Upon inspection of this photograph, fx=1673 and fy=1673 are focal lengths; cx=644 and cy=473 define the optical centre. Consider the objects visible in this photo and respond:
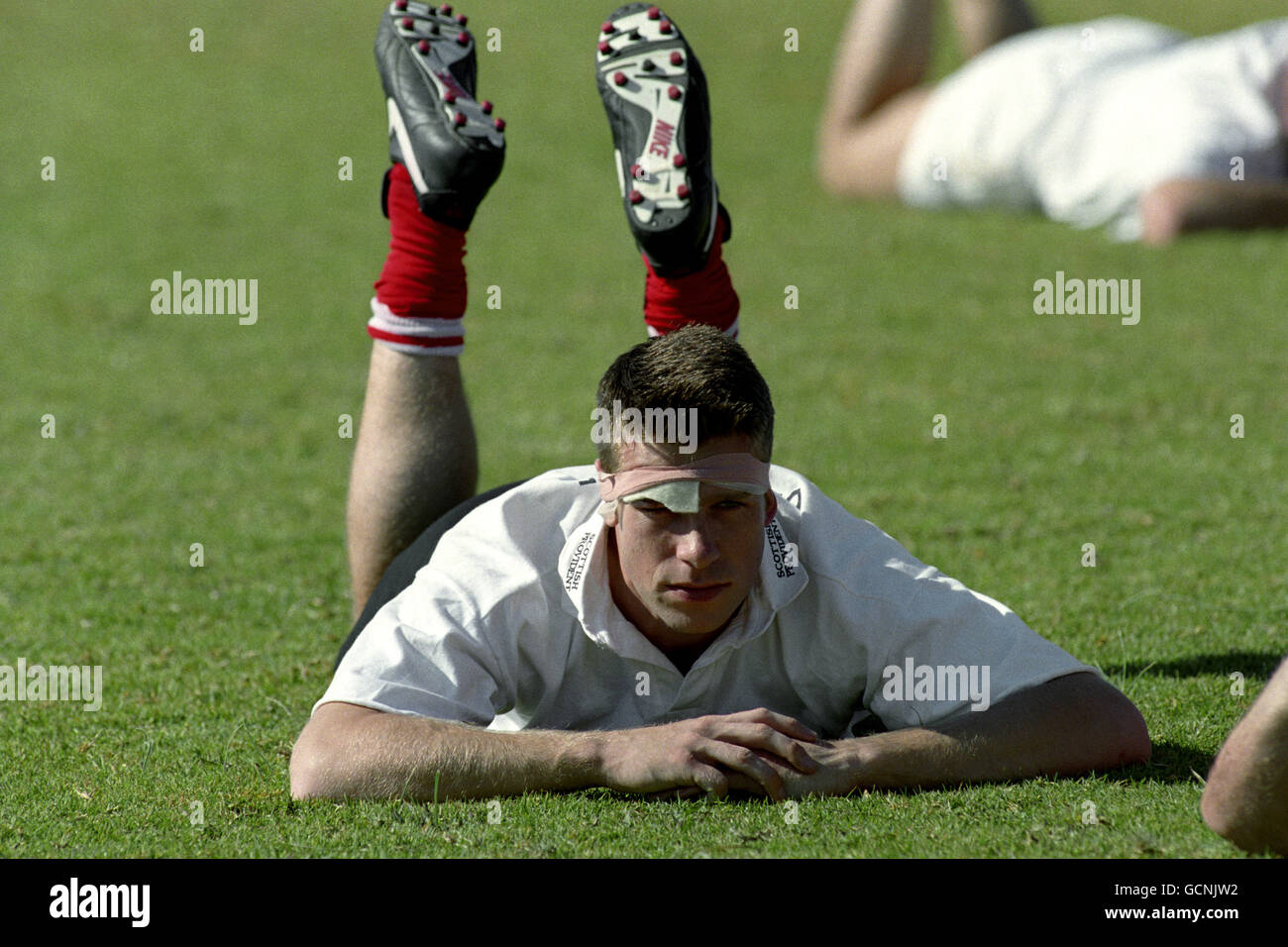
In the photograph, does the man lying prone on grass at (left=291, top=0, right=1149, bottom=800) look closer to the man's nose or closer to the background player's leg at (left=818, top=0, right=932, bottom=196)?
the man's nose

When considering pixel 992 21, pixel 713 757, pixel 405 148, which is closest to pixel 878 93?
pixel 992 21

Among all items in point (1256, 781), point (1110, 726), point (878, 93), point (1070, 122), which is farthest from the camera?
point (878, 93)

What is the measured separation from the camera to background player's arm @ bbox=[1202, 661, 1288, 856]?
3.57m

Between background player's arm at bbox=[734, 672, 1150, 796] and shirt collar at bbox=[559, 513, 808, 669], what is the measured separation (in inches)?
16.8

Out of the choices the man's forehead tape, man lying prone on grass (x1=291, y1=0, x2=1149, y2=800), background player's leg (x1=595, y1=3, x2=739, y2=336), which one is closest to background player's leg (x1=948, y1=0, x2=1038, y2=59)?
background player's leg (x1=595, y1=3, x2=739, y2=336)

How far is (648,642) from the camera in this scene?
4.62m

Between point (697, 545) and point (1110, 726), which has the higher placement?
point (697, 545)

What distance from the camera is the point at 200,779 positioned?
4715 mm

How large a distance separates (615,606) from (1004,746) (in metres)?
1.10

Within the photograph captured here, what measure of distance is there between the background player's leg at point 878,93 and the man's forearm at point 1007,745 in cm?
1143

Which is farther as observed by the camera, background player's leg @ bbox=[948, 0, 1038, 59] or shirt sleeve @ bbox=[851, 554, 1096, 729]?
background player's leg @ bbox=[948, 0, 1038, 59]

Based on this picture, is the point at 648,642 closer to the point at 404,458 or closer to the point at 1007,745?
the point at 1007,745

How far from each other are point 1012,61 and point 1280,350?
5305mm

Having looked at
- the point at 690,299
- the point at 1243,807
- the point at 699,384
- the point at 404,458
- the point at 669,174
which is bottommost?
the point at 1243,807
